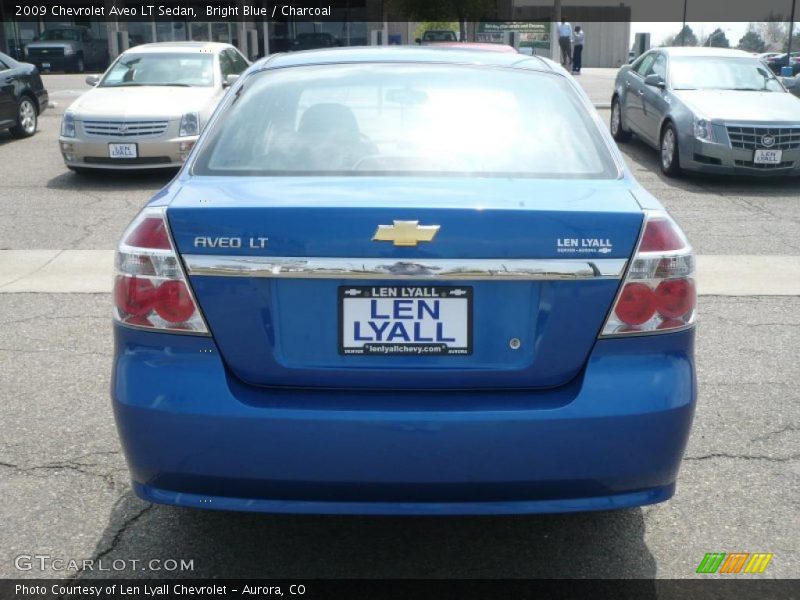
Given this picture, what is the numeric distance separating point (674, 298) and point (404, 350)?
2.66ft

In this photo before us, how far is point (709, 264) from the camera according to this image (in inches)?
283

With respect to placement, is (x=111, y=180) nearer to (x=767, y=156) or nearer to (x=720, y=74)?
(x=767, y=156)

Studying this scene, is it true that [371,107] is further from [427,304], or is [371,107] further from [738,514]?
[738,514]

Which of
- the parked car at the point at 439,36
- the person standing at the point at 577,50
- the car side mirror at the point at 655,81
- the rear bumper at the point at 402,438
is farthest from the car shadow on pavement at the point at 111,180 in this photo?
the person standing at the point at 577,50

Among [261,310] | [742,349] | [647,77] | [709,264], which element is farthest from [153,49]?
[261,310]

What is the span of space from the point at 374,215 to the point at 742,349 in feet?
11.1

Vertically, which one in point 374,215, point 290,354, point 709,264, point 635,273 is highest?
point 374,215

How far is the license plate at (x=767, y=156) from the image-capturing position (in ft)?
34.1

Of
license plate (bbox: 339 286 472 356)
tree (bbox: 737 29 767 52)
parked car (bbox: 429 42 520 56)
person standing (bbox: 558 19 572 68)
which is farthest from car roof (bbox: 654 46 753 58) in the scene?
tree (bbox: 737 29 767 52)

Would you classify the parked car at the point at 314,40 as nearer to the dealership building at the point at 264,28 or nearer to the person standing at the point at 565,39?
the dealership building at the point at 264,28

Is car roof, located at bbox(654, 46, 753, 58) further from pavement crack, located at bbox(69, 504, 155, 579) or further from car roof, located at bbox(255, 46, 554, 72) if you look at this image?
pavement crack, located at bbox(69, 504, 155, 579)

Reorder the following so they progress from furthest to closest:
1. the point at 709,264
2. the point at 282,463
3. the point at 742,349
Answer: the point at 709,264
the point at 742,349
the point at 282,463

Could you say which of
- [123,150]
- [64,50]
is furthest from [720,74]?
[64,50]

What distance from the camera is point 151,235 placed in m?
2.69
